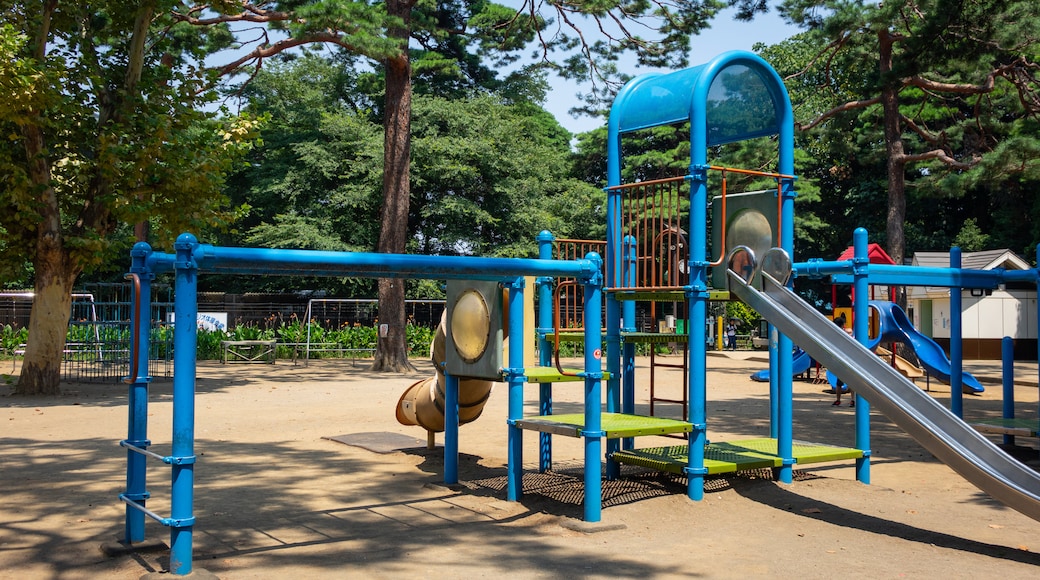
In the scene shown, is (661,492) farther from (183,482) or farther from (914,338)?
(914,338)

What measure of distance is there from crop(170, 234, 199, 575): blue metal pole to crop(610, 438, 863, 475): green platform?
151 inches

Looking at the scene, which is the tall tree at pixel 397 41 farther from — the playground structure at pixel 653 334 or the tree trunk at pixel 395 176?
the playground structure at pixel 653 334

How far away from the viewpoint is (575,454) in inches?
388

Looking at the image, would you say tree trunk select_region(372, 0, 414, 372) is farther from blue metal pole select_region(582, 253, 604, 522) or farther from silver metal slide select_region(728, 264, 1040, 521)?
blue metal pole select_region(582, 253, 604, 522)

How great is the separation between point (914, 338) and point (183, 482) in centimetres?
1563

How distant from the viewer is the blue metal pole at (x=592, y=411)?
658cm

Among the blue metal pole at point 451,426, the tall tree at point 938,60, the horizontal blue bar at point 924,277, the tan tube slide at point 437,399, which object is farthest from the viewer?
→ the tall tree at point 938,60

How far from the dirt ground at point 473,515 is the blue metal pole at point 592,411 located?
0.19 meters

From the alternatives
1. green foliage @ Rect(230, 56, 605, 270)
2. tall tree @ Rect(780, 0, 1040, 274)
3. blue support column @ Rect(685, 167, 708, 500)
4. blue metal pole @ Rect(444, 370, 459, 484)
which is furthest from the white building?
blue metal pole @ Rect(444, 370, 459, 484)

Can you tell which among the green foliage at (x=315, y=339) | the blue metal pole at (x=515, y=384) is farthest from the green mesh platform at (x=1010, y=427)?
the green foliage at (x=315, y=339)

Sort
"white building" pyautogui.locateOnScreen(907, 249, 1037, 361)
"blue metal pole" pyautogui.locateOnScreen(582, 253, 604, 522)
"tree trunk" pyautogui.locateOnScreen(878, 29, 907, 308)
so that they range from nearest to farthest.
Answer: "blue metal pole" pyautogui.locateOnScreen(582, 253, 604, 522)
"tree trunk" pyautogui.locateOnScreen(878, 29, 907, 308)
"white building" pyautogui.locateOnScreen(907, 249, 1037, 361)

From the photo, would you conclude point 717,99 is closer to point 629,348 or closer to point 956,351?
point 629,348

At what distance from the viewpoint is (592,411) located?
6.64 meters

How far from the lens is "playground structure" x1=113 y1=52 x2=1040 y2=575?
5559mm
